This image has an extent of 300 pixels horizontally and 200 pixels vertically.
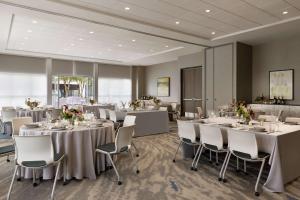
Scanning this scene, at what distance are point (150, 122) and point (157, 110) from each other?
55 centimetres

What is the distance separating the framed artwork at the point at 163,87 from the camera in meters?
13.0

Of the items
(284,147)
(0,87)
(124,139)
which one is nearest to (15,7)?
(124,139)

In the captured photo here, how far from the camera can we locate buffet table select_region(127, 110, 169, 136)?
686 centimetres

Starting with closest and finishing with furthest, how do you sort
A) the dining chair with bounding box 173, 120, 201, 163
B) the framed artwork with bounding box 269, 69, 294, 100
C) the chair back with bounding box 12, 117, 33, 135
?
1. the dining chair with bounding box 173, 120, 201, 163
2. the chair back with bounding box 12, 117, 33, 135
3. the framed artwork with bounding box 269, 69, 294, 100

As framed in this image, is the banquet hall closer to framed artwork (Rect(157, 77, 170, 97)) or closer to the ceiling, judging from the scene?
the ceiling

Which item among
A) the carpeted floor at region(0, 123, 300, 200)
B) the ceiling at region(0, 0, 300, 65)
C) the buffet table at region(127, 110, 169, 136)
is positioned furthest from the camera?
the buffet table at region(127, 110, 169, 136)

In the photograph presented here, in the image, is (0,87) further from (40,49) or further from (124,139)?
(124,139)

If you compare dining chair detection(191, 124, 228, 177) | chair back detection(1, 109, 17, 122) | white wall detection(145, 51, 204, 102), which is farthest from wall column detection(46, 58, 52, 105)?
dining chair detection(191, 124, 228, 177)

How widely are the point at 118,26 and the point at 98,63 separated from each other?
751 cm

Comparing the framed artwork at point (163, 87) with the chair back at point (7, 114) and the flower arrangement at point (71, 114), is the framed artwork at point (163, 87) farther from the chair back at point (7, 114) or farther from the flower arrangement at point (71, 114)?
the flower arrangement at point (71, 114)

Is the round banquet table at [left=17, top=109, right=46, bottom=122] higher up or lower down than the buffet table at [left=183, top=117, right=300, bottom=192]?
higher up

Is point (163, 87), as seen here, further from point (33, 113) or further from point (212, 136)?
point (212, 136)

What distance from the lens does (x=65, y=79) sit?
1248cm

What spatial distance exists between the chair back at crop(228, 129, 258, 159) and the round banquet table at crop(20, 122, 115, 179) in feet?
7.21
